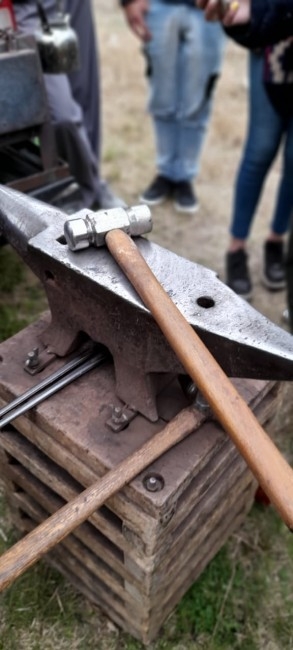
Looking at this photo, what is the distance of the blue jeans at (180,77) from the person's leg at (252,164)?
2.13 ft

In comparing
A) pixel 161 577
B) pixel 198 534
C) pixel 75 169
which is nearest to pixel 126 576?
pixel 161 577

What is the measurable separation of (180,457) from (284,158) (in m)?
1.89

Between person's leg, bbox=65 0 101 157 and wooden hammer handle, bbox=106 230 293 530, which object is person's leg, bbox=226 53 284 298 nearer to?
person's leg, bbox=65 0 101 157

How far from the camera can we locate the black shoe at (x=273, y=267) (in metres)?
3.33

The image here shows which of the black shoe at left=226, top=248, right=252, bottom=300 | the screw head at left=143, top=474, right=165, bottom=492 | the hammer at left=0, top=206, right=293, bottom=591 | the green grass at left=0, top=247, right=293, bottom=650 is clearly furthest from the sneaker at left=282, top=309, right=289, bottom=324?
the screw head at left=143, top=474, right=165, bottom=492

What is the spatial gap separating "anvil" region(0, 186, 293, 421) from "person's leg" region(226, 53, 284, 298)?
151cm

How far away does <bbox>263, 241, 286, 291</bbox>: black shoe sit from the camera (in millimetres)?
3330

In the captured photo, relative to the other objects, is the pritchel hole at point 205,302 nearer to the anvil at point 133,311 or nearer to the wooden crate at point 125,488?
the anvil at point 133,311

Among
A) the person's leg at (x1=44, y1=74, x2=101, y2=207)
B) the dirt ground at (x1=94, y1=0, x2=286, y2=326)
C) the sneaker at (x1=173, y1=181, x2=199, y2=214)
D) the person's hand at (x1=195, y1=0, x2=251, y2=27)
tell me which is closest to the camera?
the person's hand at (x1=195, y1=0, x2=251, y2=27)

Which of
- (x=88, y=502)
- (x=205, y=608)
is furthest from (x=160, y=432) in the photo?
(x=205, y=608)

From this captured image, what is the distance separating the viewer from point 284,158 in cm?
286

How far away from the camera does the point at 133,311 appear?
136cm

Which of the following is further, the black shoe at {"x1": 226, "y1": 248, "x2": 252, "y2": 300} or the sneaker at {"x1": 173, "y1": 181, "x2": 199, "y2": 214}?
the sneaker at {"x1": 173, "y1": 181, "x2": 199, "y2": 214}

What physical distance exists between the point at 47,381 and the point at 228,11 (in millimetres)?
1423
